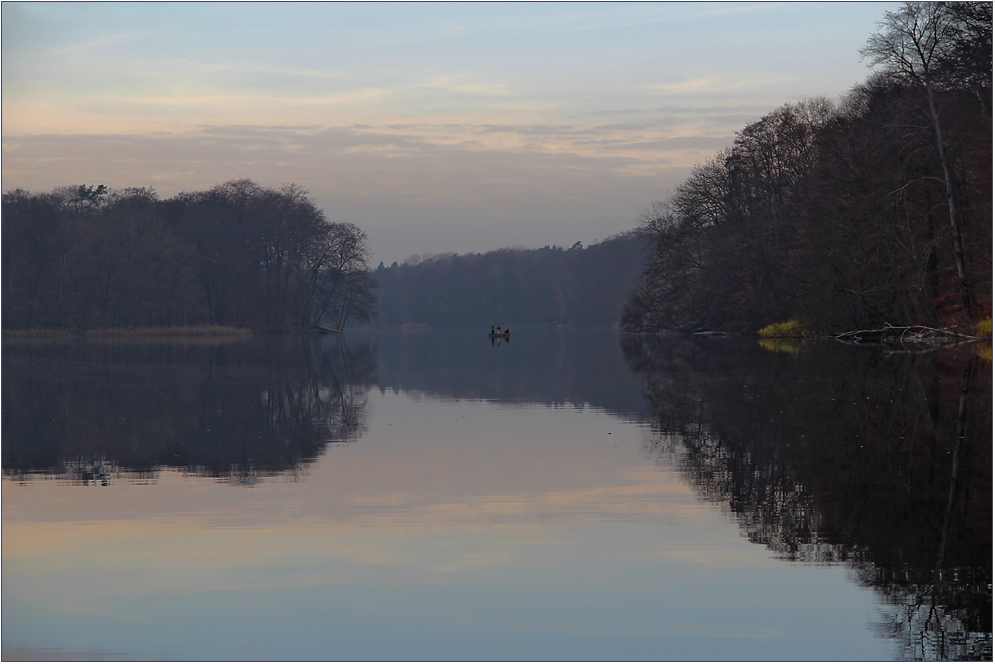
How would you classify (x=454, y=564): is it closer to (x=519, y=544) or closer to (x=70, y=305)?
(x=519, y=544)

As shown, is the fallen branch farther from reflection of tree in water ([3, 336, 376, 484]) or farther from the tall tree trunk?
reflection of tree in water ([3, 336, 376, 484])

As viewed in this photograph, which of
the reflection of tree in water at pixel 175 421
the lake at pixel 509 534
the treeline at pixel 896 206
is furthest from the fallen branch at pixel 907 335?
the lake at pixel 509 534

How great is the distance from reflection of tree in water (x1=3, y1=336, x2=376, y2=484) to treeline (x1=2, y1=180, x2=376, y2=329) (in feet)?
235

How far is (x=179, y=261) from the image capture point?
331 ft

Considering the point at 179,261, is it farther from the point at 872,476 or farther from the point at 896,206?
the point at 872,476

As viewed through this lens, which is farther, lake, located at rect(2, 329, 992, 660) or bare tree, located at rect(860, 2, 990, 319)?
bare tree, located at rect(860, 2, 990, 319)

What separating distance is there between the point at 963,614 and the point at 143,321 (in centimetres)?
10188

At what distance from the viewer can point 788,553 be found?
291 inches

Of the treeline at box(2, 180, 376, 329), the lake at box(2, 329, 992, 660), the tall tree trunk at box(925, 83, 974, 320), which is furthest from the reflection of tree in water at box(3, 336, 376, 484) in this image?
the treeline at box(2, 180, 376, 329)

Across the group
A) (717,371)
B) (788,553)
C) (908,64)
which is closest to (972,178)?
(908,64)

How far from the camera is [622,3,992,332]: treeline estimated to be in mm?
37781

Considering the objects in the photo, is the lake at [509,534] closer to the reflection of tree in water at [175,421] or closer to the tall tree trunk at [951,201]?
the reflection of tree in water at [175,421]

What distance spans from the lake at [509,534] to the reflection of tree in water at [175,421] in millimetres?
102

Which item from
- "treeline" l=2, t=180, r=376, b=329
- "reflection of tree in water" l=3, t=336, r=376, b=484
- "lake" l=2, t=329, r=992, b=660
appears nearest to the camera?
"lake" l=2, t=329, r=992, b=660
